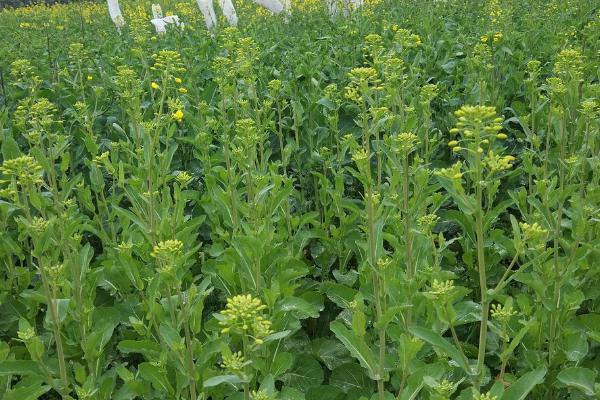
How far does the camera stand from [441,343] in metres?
2.05

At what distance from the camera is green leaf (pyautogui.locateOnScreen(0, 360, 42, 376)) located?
2.46m

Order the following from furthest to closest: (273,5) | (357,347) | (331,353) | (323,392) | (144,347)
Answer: (273,5) → (331,353) → (323,392) → (144,347) → (357,347)

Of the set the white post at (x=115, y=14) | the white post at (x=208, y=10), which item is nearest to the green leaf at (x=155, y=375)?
the white post at (x=208, y=10)

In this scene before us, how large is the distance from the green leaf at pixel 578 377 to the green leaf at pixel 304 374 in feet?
3.07

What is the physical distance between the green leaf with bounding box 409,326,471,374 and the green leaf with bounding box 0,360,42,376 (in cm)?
139

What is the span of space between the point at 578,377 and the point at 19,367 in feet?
6.44

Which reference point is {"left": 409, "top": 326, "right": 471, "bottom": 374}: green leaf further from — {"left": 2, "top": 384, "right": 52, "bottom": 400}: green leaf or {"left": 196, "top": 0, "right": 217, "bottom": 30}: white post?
{"left": 196, "top": 0, "right": 217, "bottom": 30}: white post

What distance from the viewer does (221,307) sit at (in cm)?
335

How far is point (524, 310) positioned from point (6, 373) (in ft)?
6.31

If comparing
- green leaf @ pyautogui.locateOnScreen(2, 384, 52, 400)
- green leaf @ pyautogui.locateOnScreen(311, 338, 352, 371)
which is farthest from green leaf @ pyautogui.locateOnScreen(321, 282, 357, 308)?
green leaf @ pyautogui.locateOnScreen(2, 384, 52, 400)

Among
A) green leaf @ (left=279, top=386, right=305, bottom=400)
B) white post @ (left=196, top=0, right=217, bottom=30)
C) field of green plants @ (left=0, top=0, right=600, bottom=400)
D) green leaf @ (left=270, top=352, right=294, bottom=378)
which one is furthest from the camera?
white post @ (left=196, top=0, right=217, bottom=30)

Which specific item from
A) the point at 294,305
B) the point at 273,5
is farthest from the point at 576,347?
the point at 273,5

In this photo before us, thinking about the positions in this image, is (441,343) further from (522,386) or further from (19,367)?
(19,367)

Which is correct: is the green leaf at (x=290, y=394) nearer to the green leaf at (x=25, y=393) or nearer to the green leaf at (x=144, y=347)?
the green leaf at (x=144, y=347)
